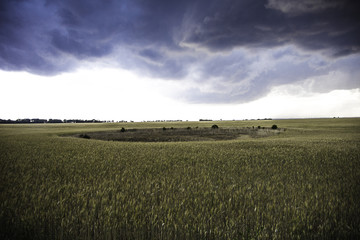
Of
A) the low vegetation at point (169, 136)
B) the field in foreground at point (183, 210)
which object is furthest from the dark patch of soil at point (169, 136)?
the field in foreground at point (183, 210)

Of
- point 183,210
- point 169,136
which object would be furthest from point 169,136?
point 183,210

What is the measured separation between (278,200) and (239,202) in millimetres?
1239

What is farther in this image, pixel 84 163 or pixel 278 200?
pixel 84 163

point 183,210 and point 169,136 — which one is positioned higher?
point 183,210

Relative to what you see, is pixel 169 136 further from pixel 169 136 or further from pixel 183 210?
pixel 183 210

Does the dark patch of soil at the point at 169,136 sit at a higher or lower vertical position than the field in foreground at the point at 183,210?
lower

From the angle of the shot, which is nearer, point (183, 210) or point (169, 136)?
point (183, 210)

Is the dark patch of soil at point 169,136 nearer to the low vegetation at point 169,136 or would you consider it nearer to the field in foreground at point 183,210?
the low vegetation at point 169,136

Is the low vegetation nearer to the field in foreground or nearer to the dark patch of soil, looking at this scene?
the dark patch of soil

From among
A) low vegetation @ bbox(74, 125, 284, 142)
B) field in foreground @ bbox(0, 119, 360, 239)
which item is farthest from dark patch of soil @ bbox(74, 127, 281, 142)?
field in foreground @ bbox(0, 119, 360, 239)

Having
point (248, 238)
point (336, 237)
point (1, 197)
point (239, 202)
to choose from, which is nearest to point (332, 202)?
point (336, 237)

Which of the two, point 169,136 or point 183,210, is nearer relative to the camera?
point 183,210

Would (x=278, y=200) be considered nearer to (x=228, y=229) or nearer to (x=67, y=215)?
(x=228, y=229)

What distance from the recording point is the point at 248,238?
11.0ft
